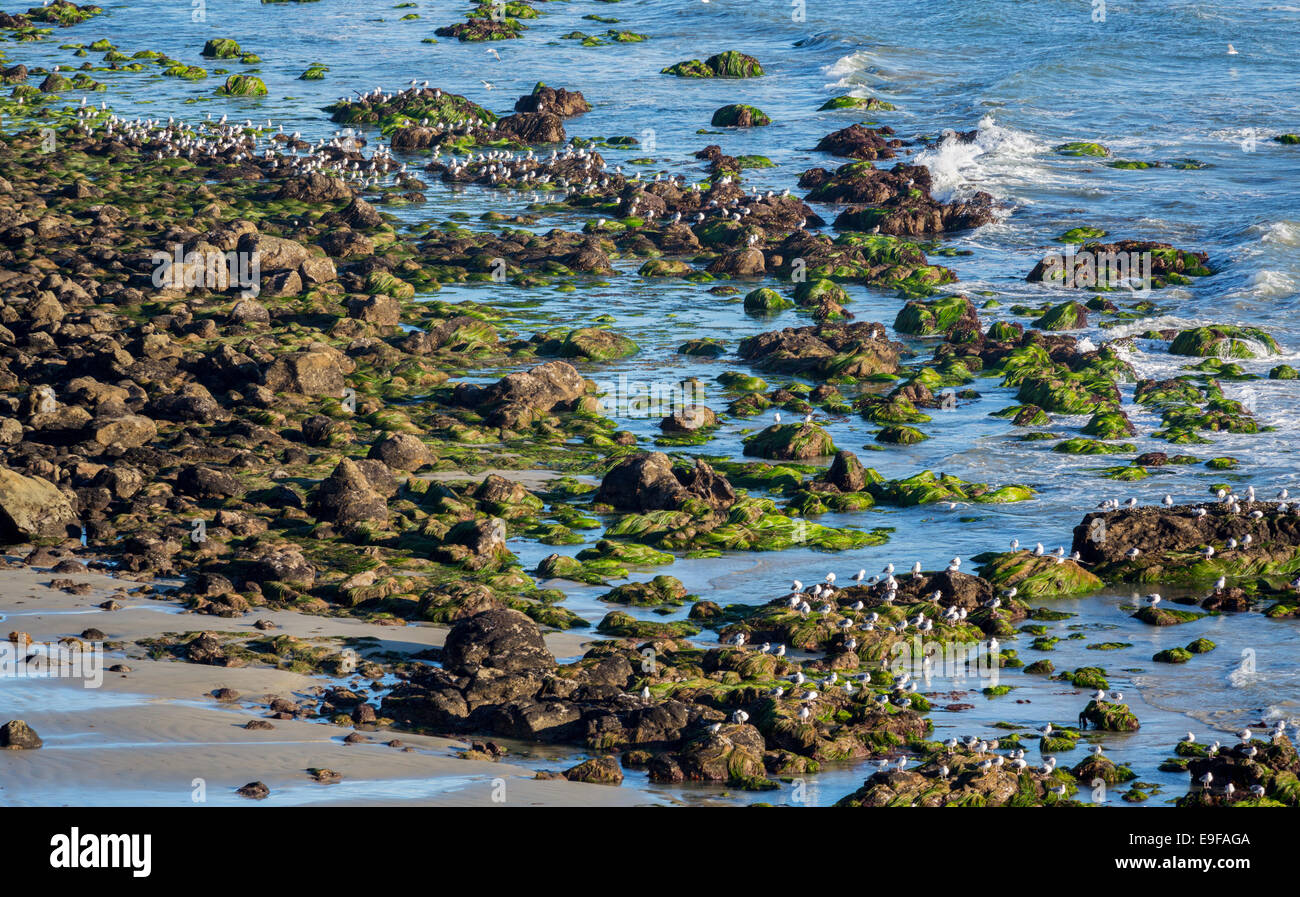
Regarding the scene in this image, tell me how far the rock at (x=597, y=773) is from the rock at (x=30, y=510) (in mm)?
7997

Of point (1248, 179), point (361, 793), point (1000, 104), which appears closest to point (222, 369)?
point (361, 793)

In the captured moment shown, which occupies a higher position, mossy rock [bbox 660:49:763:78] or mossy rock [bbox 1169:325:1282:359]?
mossy rock [bbox 660:49:763:78]

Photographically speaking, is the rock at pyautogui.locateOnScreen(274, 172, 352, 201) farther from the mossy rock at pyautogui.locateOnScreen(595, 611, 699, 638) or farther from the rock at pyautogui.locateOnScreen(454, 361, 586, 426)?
the mossy rock at pyautogui.locateOnScreen(595, 611, 699, 638)

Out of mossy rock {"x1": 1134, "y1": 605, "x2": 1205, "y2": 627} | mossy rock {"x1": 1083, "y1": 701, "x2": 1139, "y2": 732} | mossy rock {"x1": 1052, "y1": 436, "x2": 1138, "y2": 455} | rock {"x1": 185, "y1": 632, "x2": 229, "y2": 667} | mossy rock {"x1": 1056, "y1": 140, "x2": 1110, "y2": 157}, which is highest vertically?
mossy rock {"x1": 1056, "y1": 140, "x2": 1110, "y2": 157}

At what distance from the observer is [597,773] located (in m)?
11.7

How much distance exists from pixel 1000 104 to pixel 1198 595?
3342cm

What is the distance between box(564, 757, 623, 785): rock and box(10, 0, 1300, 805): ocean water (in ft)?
2.30

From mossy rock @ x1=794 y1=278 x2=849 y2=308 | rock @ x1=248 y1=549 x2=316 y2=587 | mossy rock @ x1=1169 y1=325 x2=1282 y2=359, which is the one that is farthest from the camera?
mossy rock @ x1=794 y1=278 x2=849 y2=308

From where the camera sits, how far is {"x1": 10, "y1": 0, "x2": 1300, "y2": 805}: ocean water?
1608 cm

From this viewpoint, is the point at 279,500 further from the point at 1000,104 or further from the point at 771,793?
the point at 1000,104

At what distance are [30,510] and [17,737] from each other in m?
5.89

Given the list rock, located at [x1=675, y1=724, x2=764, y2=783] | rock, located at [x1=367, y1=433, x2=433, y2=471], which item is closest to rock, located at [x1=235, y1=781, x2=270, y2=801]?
rock, located at [x1=675, y1=724, x2=764, y2=783]

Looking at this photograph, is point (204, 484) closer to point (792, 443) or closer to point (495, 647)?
point (495, 647)

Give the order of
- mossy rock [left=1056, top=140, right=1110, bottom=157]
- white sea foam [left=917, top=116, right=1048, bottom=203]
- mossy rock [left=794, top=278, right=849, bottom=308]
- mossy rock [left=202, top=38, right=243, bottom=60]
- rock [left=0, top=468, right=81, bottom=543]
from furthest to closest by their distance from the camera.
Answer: mossy rock [left=202, top=38, right=243, bottom=60]
mossy rock [left=1056, top=140, right=1110, bottom=157]
white sea foam [left=917, top=116, right=1048, bottom=203]
mossy rock [left=794, top=278, right=849, bottom=308]
rock [left=0, top=468, right=81, bottom=543]
